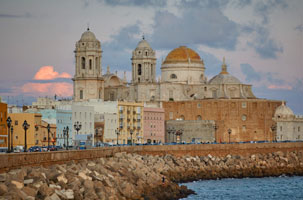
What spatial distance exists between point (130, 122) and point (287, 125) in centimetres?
2346

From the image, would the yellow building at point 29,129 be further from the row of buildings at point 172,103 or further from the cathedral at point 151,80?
the cathedral at point 151,80

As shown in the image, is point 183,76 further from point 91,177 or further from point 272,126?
point 91,177

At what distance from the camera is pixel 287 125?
116438 mm

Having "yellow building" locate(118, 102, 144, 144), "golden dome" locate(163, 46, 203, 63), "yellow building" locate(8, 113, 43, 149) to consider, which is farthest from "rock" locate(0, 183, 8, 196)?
"golden dome" locate(163, 46, 203, 63)

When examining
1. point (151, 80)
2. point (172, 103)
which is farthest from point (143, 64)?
point (172, 103)

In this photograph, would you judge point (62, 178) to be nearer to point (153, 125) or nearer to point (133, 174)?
point (133, 174)

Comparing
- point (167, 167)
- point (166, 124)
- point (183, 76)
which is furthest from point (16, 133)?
point (183, 76)

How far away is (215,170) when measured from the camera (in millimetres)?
78250

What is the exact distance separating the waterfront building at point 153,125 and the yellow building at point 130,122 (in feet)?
5.37

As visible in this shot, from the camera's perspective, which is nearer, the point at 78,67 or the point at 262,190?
the point at 262,190

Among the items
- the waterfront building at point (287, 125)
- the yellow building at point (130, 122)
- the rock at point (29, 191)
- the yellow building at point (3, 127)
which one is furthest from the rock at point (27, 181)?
the waterfront building at point (287, 125)

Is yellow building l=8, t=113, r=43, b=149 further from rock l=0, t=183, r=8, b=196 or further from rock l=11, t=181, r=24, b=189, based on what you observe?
rock l=0, t=183, r=8, b=196

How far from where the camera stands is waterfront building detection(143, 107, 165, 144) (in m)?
113

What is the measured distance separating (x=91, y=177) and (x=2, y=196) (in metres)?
12.6
